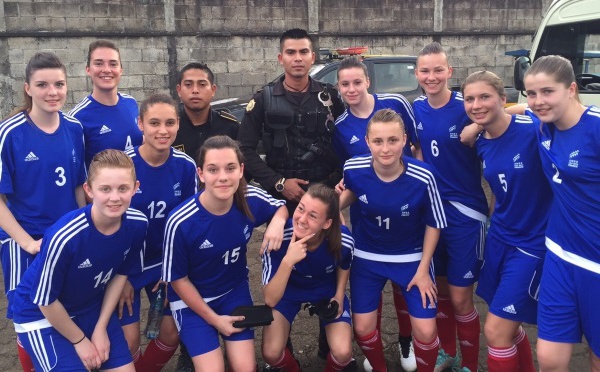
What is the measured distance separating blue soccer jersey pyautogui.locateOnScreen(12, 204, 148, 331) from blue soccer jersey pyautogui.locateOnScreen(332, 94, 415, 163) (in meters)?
1.53

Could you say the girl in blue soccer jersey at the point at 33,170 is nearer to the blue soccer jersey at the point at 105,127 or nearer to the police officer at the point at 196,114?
the blue soccer jersey at the point at 105,127

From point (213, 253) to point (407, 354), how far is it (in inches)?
66.0

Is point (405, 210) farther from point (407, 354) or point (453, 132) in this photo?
point (407, 354)

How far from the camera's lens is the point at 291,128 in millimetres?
3896

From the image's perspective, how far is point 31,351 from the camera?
2885mm

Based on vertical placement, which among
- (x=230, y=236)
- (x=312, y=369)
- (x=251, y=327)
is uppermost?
(x=230, y=236)

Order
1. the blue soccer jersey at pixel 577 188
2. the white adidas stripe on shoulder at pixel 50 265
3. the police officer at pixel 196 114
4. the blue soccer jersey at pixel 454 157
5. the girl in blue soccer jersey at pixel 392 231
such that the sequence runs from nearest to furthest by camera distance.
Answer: the blue soccer jersey at pixel 577 188 < the white adidas stripe on shoulder at pixel 50 265 < the girl in blue soccer jersey at pixel 392 231 < the blue soccer jersey at pixel 454 157 < the police officer at pixel 196 114

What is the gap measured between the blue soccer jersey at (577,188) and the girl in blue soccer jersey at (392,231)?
2.45 ft

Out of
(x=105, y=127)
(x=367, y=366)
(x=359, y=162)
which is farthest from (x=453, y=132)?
(x=105, y=127)

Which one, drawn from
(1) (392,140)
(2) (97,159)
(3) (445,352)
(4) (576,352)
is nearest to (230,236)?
(2) (97,159)

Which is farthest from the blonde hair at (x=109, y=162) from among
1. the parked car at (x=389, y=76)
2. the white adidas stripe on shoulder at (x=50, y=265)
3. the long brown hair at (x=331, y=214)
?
the parked car at (x=389, y=76)

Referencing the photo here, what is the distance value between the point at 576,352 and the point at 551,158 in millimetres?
1872

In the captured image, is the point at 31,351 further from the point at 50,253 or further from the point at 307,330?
the point at 307,330

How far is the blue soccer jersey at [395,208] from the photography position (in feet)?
11.0
